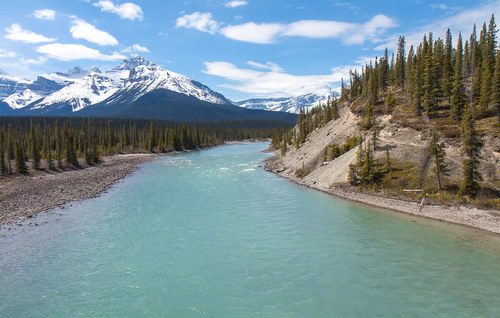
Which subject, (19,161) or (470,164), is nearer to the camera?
(470,164)

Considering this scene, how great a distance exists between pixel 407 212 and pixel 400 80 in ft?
226

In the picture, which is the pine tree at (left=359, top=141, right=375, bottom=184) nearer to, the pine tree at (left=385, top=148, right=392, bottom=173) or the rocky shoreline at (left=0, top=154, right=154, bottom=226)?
the pine tree at (left=385, top=148, right=392, bottom=173)

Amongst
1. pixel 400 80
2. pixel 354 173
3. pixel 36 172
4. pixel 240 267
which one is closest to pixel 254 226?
pixel 240 267

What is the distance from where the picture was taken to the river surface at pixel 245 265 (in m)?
16.9

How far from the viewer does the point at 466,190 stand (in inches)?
1403

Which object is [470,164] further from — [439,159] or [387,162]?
[387,162]

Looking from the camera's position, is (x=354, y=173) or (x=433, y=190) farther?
(x=354, y=173)

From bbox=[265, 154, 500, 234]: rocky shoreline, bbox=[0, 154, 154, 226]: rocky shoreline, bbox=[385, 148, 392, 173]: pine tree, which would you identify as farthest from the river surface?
bbox=[385, 148, 392, 173]: pine tree

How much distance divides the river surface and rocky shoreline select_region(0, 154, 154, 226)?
429 centimetres

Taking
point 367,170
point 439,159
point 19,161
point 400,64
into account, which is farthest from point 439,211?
point 19,161

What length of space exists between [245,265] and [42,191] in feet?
146

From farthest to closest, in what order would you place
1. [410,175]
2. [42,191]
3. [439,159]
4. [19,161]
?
[19,161], [42,191], [410,175], [439,159]

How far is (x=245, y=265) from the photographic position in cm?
2156

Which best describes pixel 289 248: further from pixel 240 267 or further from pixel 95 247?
pixel 95 247
